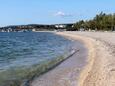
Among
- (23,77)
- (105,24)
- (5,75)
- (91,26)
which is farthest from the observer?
(91,26)

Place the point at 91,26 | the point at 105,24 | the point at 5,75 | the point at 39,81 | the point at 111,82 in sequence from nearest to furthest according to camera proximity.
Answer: the point at 111,82, the point at 39,81, the point at 5,75, the point at 105,24, the point at 91,26

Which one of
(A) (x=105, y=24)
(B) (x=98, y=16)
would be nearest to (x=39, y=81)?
(A) (x=105, y=24)

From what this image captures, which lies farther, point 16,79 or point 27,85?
point 16,79

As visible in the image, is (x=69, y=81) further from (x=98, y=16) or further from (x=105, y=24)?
(x=98, y=16)

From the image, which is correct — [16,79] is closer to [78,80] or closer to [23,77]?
[23,77]

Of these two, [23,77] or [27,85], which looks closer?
[27,85]

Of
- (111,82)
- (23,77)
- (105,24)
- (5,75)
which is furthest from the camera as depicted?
(105,24)

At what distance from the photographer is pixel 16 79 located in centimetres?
1675

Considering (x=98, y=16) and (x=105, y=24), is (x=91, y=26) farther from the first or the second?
(x=105, y=24)

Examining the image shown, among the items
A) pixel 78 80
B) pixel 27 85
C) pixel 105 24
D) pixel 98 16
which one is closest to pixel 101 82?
pixel 78 80

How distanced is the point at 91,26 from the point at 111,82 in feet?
548

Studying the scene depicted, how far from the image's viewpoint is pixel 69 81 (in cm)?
1540

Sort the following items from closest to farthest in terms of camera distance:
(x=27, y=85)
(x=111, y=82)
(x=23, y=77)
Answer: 1. (x=111, y=82)
2. (x=27, y=85)
3. (x=23, y=77)

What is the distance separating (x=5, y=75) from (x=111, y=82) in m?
7.41
